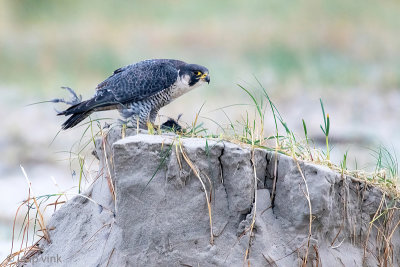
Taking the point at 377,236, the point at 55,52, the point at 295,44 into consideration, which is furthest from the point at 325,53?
the point at 377,236

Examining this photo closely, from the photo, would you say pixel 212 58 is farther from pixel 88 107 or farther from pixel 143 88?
pixel 88 107

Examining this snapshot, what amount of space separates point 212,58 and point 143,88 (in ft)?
Result: 37.4

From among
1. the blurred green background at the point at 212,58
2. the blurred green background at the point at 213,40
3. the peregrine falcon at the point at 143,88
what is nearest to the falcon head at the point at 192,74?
the peregrine falcon at the point at 143,88

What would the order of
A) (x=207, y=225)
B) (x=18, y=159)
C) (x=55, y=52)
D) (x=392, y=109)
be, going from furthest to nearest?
(x=55, y=52)
(x=392, y=109)
(x=18, y=159)
(x=207, y=225)

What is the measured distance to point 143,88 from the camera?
6.46 m

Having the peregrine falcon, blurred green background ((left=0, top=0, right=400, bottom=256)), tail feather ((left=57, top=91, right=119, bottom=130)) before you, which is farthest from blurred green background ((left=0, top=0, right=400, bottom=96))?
tail feather ((left=57, top=91, right=119, bottom=130))

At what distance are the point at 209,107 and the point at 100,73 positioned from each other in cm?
315

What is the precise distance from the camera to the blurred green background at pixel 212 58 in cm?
1440

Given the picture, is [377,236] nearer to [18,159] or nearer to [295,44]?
[18,159]

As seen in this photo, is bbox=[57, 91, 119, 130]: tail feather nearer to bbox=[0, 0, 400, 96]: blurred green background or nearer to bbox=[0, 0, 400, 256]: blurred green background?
bbox=[0, 0, 400, 256]: blurred green background

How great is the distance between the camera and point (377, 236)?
17.4 feet

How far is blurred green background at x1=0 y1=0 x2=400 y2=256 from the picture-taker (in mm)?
14398

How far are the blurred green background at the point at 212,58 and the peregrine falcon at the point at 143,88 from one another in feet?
17.0

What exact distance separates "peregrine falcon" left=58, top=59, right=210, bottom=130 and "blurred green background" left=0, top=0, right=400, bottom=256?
5.19 metres
